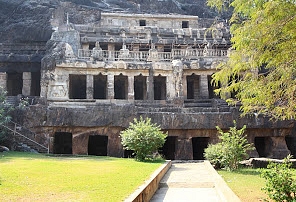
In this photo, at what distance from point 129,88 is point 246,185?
14.8 metres

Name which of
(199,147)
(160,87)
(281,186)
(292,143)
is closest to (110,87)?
(160,87)

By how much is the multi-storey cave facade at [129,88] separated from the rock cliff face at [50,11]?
1.49m

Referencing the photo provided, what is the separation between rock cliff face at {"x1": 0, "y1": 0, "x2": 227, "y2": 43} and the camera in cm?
2984

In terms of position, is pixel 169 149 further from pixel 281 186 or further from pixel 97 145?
pixel 281 186

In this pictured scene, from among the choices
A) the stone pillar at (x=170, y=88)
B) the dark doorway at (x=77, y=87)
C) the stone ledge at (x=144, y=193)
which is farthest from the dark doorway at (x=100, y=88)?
the stone ledge at (x=144, y=193)

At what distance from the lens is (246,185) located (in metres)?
9.27

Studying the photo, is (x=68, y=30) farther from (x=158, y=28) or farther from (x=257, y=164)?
(x=257, y=164)

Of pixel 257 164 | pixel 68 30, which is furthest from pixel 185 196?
pixel 68 30

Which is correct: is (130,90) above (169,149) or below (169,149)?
above

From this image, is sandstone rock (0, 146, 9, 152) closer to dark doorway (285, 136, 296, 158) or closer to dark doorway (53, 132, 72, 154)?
dark doorway (53, 132, 72, 154)

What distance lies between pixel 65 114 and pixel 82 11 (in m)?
18.2

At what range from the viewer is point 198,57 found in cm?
2473

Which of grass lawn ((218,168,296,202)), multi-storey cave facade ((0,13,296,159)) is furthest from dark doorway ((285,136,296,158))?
grass lawn ((218,168,296,202))

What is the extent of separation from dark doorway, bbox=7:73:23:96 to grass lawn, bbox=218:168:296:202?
21.6 m
